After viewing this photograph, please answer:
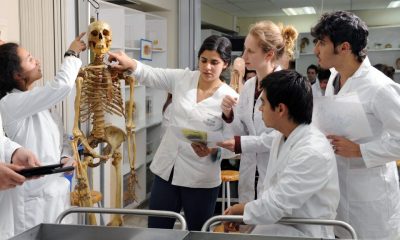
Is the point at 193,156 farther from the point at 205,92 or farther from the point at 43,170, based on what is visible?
the point at 43,170

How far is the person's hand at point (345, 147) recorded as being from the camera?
5.64 feet

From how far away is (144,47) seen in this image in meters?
4.50

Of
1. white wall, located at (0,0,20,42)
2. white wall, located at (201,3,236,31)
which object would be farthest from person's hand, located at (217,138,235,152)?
white wall, located at (201,3,236,31)

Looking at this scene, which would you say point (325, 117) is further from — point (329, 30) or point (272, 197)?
point (272, 197)

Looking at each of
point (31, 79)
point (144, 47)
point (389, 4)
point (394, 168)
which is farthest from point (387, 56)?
point (31, 79)

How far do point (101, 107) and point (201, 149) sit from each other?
1.79 ft

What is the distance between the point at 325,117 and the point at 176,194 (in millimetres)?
856

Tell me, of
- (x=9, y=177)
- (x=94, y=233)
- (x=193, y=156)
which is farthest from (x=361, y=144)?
(x=9, y=177)

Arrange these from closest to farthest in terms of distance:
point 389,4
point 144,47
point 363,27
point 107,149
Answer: point 363,27 < point 107,149 < point 144,47 < point 389,4

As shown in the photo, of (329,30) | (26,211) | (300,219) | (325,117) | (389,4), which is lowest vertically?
(26,211)

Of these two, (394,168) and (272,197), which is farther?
(394,168)

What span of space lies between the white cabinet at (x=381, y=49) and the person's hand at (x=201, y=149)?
5.00 metres

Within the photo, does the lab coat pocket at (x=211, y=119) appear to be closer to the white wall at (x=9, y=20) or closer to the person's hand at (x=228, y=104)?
the person's hand at (x=228, y=104)

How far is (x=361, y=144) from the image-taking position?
173 cm
